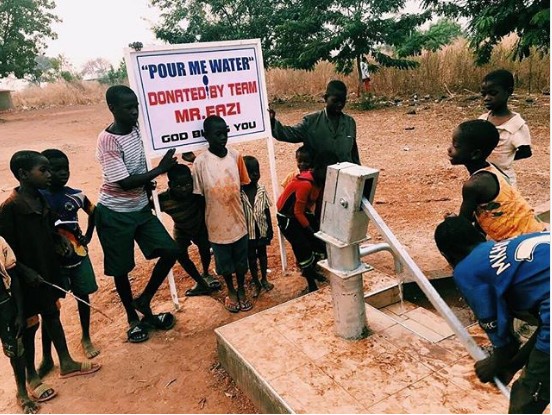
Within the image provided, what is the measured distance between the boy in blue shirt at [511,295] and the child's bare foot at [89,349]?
2.26 m

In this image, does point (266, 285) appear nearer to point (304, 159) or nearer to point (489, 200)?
point (304, 159)

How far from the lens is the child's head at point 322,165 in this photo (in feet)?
10.3

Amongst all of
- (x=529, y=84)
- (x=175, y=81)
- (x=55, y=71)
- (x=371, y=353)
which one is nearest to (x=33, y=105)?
(x=55, y=71)

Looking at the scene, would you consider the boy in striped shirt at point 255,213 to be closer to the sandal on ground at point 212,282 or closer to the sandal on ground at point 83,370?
the sandal on ground at point 212,282

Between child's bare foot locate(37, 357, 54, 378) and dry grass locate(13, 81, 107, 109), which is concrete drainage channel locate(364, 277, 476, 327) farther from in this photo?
dry grass locate(13, 81, 107, 109)

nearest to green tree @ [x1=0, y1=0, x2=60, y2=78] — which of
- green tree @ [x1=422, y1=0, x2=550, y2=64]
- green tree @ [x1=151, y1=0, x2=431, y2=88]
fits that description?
green tree @ [x1=151, y1=0, x2=431, y2=88]

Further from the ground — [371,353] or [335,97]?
[335,97]

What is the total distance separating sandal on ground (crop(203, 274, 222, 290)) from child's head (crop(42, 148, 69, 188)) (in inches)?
55.3

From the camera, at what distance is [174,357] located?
2.82m

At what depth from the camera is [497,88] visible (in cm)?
270

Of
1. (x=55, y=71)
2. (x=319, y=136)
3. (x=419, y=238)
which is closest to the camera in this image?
(x=319, y=136)

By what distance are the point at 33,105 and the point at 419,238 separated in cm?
2759

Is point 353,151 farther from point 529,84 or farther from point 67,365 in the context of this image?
point 529,84

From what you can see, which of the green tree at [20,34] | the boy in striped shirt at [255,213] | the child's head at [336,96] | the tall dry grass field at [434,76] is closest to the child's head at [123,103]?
the boy in striped shirt at [255,213]
